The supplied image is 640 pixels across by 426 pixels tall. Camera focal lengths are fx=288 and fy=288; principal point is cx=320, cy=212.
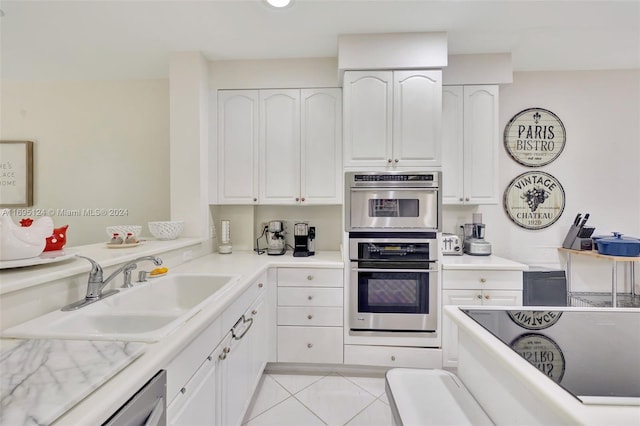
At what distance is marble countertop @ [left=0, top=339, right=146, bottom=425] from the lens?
1.82 ft

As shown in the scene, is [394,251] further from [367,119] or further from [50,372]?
[50,372]

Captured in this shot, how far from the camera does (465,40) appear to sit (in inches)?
91.7

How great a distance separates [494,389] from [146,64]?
A: 347 cm

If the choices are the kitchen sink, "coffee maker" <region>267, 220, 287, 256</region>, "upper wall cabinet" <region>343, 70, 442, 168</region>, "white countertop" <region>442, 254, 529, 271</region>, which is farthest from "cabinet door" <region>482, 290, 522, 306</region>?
the kitchen sink

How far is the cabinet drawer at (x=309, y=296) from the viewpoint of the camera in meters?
2.29

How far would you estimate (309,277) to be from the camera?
2297mm

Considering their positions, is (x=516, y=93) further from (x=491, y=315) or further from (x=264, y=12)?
(x=491, y=315)

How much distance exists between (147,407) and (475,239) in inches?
105

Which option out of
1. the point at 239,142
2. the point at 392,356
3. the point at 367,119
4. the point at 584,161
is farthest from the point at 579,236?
the point at 239,142

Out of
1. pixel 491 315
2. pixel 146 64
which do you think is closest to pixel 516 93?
pixel 491 315

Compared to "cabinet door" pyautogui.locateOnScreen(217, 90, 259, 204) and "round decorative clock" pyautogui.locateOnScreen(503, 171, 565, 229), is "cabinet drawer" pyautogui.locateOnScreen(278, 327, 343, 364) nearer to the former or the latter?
"cabinet door" pyautogui.locateOnScreen(217, 90, 259, 204)

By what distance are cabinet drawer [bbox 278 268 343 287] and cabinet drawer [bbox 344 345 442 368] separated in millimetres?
533

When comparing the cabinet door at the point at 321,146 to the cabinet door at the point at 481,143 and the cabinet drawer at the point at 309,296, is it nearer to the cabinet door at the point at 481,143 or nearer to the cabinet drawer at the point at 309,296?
the cabinet drawer at the point at 309,296

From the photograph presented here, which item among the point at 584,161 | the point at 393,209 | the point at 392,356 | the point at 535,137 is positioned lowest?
the point at 392,356
